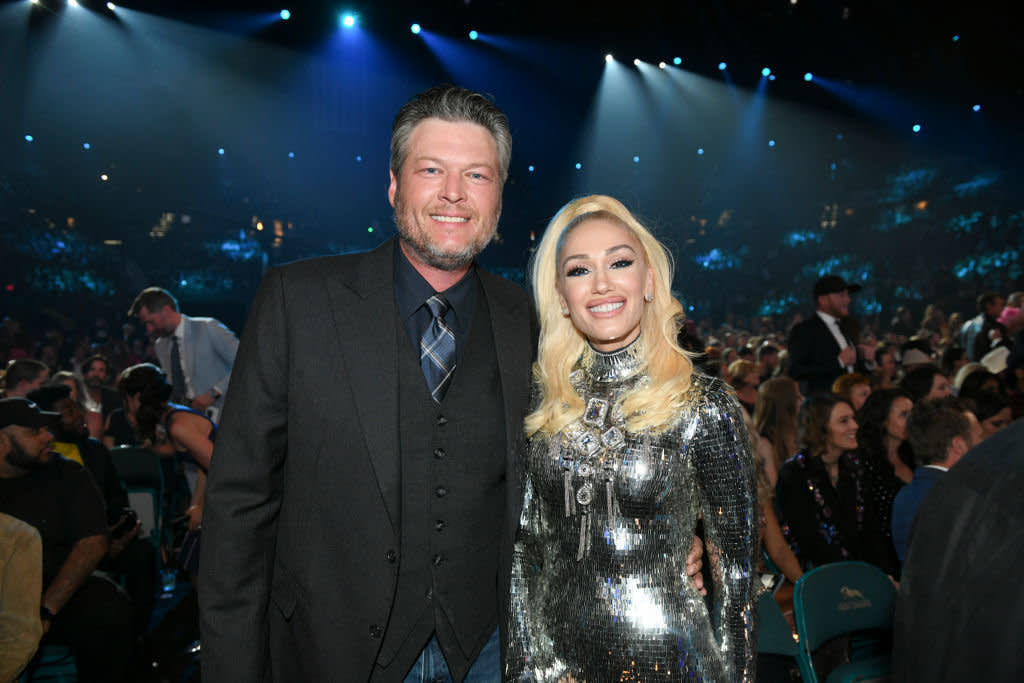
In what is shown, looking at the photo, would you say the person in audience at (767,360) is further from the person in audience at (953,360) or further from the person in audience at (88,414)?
the person in audience at (88,414)

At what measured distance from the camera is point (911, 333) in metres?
12.3

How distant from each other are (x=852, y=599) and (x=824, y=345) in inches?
141

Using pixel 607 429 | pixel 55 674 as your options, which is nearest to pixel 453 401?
pixel 607 429

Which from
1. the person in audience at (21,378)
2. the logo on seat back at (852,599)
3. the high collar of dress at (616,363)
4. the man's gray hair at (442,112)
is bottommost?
the logo on seat back at (852,599)

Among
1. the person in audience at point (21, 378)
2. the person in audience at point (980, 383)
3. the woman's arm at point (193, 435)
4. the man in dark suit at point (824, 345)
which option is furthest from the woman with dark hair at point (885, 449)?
the person in audience at point (21, 378)

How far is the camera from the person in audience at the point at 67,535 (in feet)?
10.7

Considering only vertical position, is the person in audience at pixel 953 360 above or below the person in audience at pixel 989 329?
below

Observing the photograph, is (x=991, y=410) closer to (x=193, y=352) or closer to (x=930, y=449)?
(x=930, y=449)

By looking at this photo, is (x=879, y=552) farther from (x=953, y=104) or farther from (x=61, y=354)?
(x=953, y=104)

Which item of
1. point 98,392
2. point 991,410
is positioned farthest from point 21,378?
point 991,410

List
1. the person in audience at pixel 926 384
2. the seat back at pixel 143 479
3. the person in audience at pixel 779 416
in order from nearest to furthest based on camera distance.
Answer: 1. the seat back at pixel 143 479
2. the person in audience at pixel 779 416
3. the person in audience at pixel 926 384

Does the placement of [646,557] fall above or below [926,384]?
above

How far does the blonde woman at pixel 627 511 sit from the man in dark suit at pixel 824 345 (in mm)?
4724

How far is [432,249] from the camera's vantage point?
5.66ft
